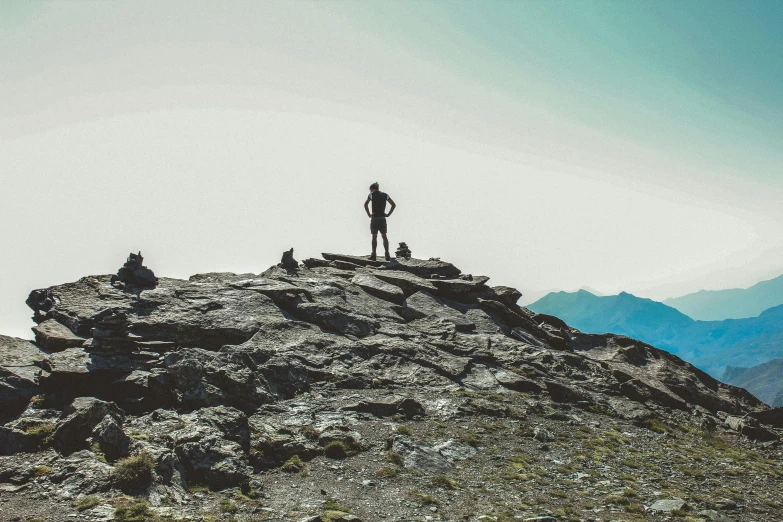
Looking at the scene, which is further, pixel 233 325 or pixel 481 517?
pixel 233 325

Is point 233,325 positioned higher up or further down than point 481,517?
higher up

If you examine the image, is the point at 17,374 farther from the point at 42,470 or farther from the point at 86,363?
the point at 42,470

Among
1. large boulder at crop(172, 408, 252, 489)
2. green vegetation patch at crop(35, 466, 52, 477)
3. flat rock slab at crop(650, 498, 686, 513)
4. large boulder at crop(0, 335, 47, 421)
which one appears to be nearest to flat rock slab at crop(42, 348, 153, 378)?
large boulder at crop(0, 335, 47, 421)

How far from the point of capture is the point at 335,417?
65.3ft

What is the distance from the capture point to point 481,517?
13367mm

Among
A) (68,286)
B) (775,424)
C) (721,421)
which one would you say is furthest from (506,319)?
(68,286)

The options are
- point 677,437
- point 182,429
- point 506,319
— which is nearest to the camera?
point 182,429

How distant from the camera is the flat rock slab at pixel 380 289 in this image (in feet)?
116

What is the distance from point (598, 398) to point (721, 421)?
31.1ft

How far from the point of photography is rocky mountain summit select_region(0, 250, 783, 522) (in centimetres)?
1402

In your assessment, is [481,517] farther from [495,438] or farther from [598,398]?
[598,398]

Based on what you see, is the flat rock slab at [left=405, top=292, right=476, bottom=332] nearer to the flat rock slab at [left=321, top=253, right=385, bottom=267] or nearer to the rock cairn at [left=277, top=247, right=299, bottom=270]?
the flat rock slab at [left=321, top=253, right=385, bottom=267]

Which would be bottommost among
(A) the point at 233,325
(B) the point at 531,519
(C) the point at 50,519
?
(B) the point at 531,519

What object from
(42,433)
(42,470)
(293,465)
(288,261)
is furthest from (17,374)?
(288,261)
